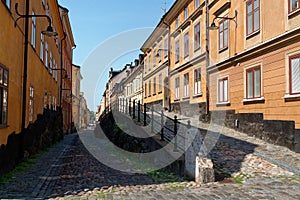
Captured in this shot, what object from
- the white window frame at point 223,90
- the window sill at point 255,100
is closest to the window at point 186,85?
the white window frame at point 223,90

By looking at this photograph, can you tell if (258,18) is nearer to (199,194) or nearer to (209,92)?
(209,92)

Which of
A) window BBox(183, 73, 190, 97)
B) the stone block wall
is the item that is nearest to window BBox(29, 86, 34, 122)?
the stone block wall

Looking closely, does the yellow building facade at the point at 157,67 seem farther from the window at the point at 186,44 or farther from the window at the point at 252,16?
the window at the point at 252,16

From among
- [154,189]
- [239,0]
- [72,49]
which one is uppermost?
[72,49]

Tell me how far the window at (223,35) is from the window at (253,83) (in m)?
2.69

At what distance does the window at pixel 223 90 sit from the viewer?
15258 millimetres

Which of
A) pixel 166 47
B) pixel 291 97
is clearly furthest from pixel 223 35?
pixel 166 47

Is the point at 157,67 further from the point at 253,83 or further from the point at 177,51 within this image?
the point at 253,83

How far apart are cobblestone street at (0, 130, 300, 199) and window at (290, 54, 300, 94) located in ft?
8.39

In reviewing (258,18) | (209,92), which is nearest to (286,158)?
(258,18)

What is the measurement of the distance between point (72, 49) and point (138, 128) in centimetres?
2760

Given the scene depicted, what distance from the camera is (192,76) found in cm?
1992

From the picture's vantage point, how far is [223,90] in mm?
15562

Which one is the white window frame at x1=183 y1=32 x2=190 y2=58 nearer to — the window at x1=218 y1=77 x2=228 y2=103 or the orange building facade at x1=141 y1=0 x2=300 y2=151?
the orange building facade at x1=141 y1=0 x2=300 y2=151
